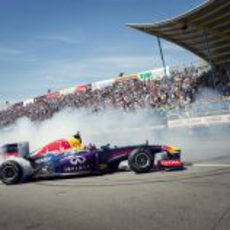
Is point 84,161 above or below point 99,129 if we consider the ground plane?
below

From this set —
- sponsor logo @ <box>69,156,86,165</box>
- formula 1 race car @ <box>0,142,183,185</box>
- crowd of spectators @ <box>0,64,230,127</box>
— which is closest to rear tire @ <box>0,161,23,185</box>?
formula 1 race car @ <box>0,142,183,185</box>

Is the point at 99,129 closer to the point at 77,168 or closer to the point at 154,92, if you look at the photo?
the point at 154,92

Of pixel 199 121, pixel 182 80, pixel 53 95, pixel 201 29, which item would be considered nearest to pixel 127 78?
pixel 182 80

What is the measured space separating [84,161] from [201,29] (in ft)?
52.0

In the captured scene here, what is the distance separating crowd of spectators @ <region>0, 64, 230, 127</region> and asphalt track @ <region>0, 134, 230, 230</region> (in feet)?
41.5

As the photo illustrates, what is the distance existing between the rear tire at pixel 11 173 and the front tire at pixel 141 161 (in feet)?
9.20

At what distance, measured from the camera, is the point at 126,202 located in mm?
7332

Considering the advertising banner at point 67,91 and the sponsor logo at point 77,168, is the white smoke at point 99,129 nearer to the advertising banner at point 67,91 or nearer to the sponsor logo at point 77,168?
the advertising banner at point 67,91

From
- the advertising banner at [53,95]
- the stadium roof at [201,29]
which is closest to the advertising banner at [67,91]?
the advertising banner at [53,95]

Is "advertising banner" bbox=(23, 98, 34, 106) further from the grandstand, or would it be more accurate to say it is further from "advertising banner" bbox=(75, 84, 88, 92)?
"advertising banner" bbox=(75, 84, 88, 92)

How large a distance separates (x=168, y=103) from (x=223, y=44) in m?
5.51

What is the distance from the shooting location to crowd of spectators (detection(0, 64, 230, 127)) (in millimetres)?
26312

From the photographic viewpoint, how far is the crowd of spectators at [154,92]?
26.3 meters

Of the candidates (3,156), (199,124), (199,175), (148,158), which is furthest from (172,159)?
(199,124)
